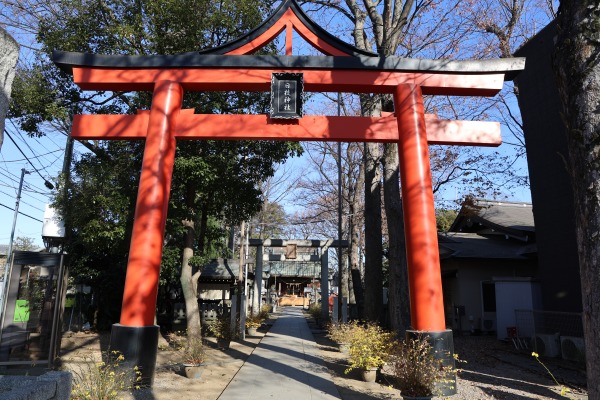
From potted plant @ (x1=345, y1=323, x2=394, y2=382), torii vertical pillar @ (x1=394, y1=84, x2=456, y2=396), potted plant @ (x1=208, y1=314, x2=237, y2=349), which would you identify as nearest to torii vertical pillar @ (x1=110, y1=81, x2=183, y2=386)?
potted plant @ (x1=345, y1=323, x2=394, y2=382)

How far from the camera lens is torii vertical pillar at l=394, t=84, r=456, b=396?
6.52m

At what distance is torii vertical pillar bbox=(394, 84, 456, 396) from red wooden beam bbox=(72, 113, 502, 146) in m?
0.39

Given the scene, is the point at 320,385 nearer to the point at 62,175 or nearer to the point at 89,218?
the point at 89,218

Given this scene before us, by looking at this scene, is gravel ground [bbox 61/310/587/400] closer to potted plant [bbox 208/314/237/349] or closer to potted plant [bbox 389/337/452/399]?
potted plant [bbox 208/314/237/349]

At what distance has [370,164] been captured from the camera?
46.6 ft

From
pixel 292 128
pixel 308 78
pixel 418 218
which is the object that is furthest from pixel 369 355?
pixel 308 78

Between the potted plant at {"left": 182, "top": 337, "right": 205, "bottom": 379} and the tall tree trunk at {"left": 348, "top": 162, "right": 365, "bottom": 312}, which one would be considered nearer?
the potted plant at {"left": 182, "top": 337, "right": 205, "bottom": 379}

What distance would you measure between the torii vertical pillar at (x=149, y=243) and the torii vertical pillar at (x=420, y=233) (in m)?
4.08

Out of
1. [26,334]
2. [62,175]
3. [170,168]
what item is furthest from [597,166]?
[62,175]

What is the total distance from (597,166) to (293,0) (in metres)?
Answer: 6.12

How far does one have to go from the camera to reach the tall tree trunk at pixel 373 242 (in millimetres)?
12891

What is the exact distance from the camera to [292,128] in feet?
25.5

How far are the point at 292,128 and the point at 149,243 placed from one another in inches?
125

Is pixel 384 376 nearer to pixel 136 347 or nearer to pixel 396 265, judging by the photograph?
pixel 396 265
